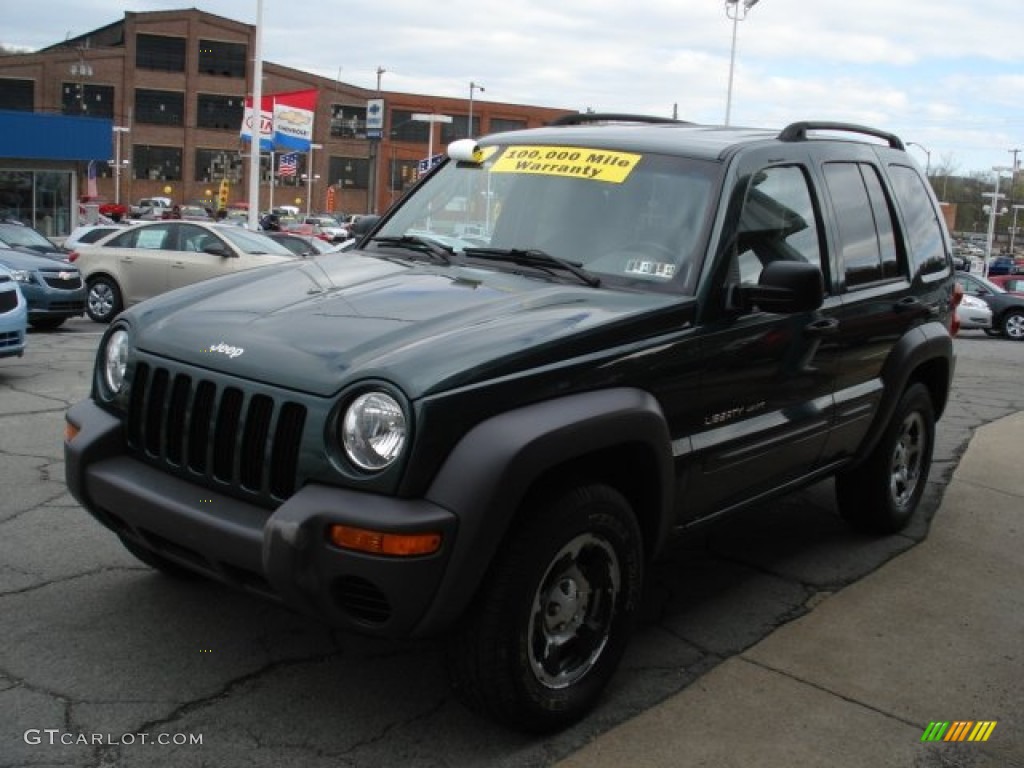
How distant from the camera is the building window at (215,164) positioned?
278 ft

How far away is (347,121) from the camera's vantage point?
9475 cm

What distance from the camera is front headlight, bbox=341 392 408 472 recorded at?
9.39ft

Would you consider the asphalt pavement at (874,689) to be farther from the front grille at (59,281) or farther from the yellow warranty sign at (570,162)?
the front grille at (59,281)

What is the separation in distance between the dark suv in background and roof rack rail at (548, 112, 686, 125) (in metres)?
0.38

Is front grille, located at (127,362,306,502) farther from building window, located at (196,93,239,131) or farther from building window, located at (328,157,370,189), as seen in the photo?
building window, located at (328,157,370,189)

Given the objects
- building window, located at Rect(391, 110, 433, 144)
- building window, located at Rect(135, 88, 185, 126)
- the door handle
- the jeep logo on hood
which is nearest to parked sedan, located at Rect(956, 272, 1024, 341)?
the door handle

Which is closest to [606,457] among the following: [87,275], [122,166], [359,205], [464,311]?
[464,311]

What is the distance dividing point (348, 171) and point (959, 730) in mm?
95626

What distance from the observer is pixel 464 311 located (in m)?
3.36

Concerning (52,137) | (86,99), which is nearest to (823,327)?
(52,137)

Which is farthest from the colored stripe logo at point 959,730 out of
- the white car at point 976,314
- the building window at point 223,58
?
the building window at point 223,58

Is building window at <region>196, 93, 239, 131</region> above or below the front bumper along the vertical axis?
above

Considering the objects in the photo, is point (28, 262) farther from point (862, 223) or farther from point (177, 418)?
point (862, 223)

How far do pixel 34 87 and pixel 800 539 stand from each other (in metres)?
86.1
